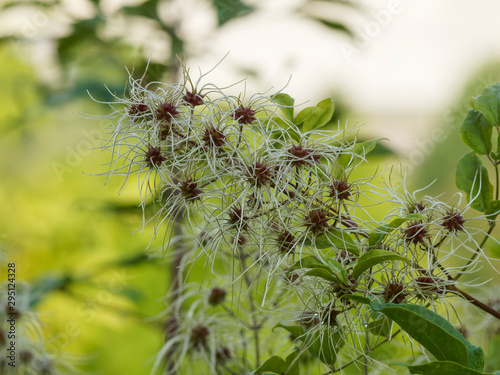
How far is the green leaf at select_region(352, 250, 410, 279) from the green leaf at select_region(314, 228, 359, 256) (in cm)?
2

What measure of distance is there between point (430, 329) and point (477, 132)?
0.14m

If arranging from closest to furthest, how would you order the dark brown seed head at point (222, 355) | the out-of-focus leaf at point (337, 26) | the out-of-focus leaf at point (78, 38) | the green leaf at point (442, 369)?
the green leaf at point (442, 369) → the dark brown seed head at point (222, 355) → the out-of-focus leaf at point (337, 26) → the out-of-focus leaf at point (78, 38)

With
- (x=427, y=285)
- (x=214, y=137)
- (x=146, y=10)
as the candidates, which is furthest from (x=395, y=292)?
(x=146, y=10)

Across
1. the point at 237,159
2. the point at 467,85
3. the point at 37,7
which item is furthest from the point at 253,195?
the point at 467,85

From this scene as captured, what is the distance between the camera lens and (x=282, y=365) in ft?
0.99

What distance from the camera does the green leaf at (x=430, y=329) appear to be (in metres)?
0.24

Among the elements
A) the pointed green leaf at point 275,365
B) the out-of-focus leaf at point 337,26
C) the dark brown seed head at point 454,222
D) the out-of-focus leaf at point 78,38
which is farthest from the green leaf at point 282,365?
the out-of-focus leaf at point 78,38

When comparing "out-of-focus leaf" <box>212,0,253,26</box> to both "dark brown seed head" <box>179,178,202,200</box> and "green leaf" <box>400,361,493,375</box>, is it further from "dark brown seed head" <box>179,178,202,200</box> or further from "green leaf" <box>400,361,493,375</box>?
"green leaf" <box>400,361,493,375</box>

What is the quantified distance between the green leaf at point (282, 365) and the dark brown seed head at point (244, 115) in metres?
0.12

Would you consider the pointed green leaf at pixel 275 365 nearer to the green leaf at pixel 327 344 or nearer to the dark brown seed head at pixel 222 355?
the green leaf at pixel 327 344

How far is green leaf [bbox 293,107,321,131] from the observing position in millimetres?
329

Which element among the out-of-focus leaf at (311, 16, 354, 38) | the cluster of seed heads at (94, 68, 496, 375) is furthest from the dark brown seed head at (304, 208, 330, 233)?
the out-of-focus leaf at (311, 16, 354, 38)

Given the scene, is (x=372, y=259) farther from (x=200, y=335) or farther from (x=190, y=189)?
(x=200, y=335)

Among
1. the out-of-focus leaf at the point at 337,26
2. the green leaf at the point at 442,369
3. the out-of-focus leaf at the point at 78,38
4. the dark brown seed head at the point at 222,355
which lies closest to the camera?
the green leaf at the point at 442,369
